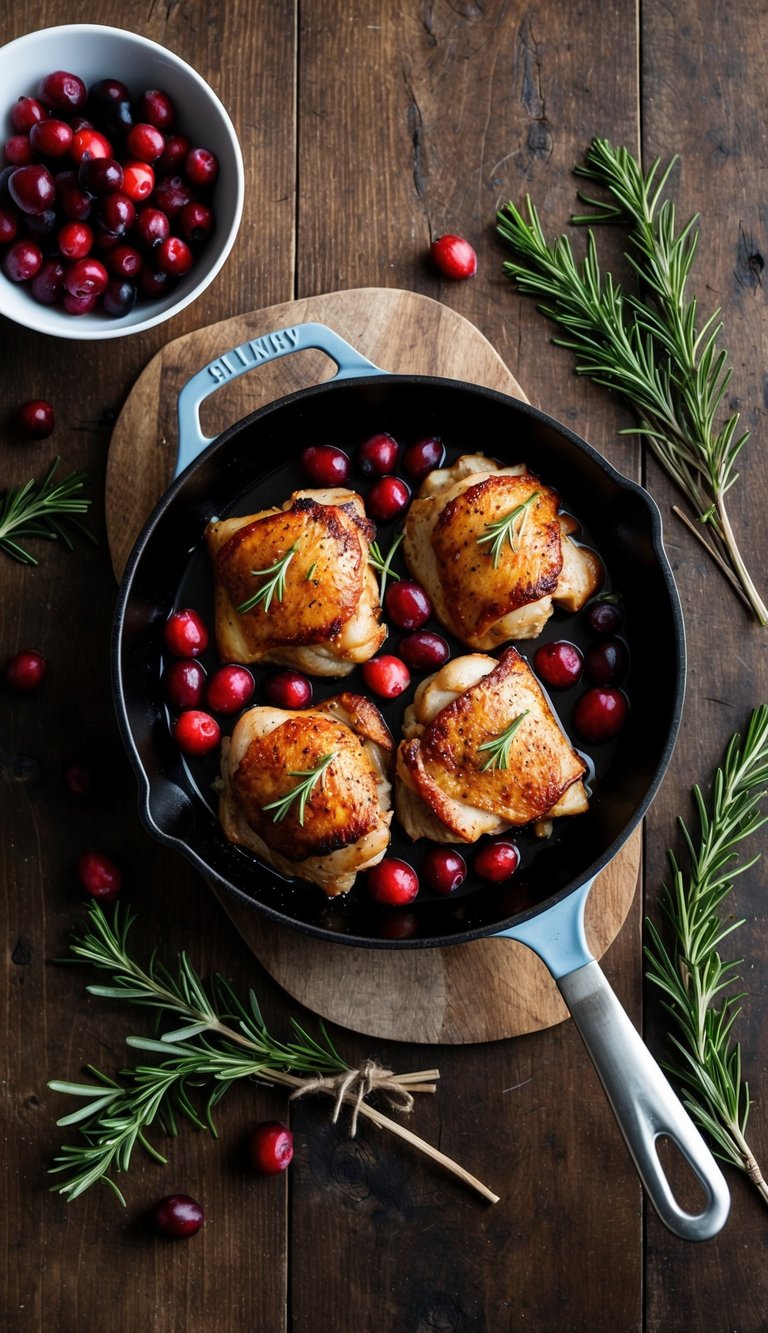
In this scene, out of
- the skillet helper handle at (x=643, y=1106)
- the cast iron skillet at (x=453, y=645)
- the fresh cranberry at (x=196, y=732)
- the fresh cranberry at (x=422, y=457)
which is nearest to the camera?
the skillet helper handle at (x=643, y=1106)

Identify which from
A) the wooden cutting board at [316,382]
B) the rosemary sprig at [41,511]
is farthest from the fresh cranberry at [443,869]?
the rosemary sprig at [41,511]

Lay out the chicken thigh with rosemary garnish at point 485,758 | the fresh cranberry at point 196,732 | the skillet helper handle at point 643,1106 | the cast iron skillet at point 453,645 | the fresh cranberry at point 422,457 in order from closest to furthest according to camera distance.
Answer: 1. the skillet helper handle at point 643,1106
2. the cast iron skillet at point 453,645
3. the chicken thigh with rosemary garnish at point 485,758
4. the fresh cranberry at point 196,732
5. the fresh cranberry at point 422,457

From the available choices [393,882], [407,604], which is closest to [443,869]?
[393,882]

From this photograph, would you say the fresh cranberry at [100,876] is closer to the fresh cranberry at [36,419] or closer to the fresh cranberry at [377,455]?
the fresh cranberry at [36,419]

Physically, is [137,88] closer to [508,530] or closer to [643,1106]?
[508,530]

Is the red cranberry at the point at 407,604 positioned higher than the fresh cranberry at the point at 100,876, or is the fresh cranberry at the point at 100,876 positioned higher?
the red cranberry at the point at 407,604

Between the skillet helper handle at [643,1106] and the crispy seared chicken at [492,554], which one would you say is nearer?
the skillet helper handle at [643,1106]

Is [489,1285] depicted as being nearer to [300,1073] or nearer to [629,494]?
[300,1073]
